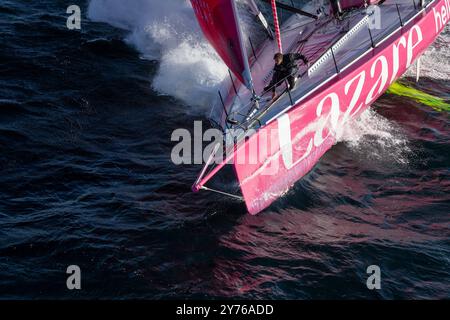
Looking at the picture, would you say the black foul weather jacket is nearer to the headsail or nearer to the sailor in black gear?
the sailor in black gear

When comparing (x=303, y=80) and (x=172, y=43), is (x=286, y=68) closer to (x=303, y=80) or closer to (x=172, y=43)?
(x=303, y=80)

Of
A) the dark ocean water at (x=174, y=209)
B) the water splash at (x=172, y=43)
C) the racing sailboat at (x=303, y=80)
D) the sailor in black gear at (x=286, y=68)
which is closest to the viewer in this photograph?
the dark ocean water at (x=174, y=209)

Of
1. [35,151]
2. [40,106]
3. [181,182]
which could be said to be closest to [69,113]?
[40,106]

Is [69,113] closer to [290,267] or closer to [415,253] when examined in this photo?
[290,267]

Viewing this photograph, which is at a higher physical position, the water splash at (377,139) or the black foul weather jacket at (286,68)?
the black foul weather jacket at (286,68)

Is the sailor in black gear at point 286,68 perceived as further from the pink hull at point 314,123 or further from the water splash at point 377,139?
the water splash at point 377,139

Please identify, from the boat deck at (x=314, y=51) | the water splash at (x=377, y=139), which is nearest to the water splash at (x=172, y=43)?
the boat deck at (x=314, y=51)
